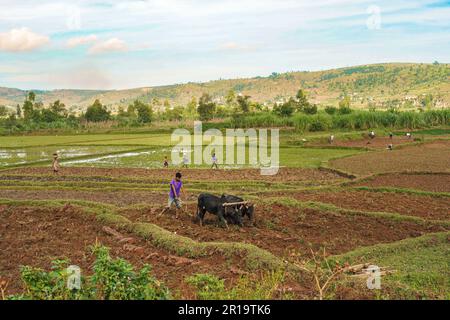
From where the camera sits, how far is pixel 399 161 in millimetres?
31969

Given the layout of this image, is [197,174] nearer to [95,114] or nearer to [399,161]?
[399,161]

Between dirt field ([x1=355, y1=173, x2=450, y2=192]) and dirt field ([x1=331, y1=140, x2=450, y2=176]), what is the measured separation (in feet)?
4.58

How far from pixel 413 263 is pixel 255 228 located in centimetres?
502

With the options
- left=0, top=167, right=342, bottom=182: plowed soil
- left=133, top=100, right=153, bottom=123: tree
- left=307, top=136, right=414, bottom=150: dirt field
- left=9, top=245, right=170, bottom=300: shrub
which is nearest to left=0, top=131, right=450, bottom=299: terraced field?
left=0, top=167, right=342, bottom=182: plowed soil

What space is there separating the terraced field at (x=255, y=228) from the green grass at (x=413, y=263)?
1.0 inches

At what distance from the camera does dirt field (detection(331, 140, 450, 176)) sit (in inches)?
1116

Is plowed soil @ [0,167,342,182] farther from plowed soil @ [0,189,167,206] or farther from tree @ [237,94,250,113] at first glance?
tree @ [237,94,250,113]

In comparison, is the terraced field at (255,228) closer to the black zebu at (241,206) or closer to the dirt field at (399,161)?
the black zebu at (241,206)

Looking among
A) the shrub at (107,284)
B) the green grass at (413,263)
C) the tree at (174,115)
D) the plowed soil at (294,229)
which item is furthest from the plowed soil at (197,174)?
the tree at (174,115)

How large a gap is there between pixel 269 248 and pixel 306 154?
2633 cm

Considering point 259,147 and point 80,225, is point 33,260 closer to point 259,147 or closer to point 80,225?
point 80,225

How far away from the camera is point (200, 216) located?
15.3 metres
